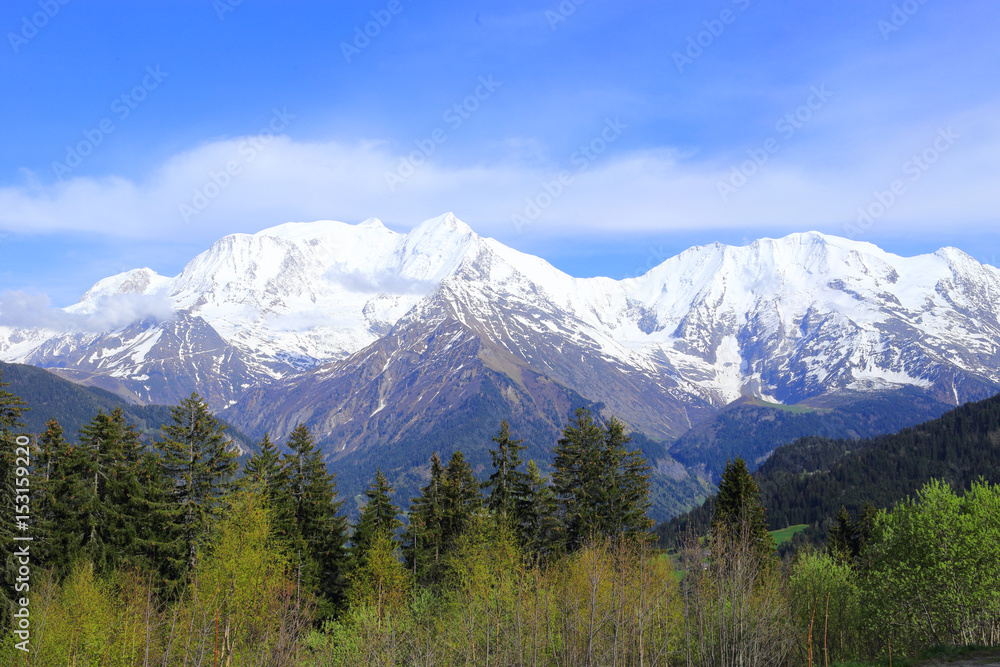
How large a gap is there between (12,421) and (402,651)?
98.4 ft

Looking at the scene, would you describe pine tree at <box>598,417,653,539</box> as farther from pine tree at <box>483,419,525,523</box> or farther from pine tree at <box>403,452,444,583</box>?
pine tree at <box>403,452,444,583</box>

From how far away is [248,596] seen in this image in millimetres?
44031

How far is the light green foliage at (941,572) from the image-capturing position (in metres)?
43.8

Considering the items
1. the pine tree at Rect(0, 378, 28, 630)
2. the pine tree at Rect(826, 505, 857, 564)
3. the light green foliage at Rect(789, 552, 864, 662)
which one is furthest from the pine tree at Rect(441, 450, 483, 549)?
the pine tree at Rect(826, 505, 857, 564)

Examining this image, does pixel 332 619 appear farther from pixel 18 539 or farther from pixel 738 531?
pixel 738 531

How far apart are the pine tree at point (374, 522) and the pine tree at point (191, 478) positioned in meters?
13.8

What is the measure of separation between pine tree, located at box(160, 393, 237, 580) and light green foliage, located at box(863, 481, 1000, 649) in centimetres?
5100

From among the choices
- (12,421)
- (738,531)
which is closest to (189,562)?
(12,421)

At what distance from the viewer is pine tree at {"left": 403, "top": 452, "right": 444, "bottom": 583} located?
208 feet

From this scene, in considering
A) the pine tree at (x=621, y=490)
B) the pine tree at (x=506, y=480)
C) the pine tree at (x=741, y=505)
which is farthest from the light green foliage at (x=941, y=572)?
the pine tree at (x=506, y=480)

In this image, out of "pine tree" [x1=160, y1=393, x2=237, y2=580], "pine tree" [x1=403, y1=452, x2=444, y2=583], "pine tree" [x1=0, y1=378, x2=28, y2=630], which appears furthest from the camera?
"pine tree" [x1=403, y1=452, x2=444, y2=583]

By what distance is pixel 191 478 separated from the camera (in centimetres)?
5334

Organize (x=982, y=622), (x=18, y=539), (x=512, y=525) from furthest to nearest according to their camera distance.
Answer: (x=512, y=525), (x=982, y=622), (x=18, y=539)

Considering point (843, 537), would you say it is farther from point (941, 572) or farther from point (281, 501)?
point (281, 501)
